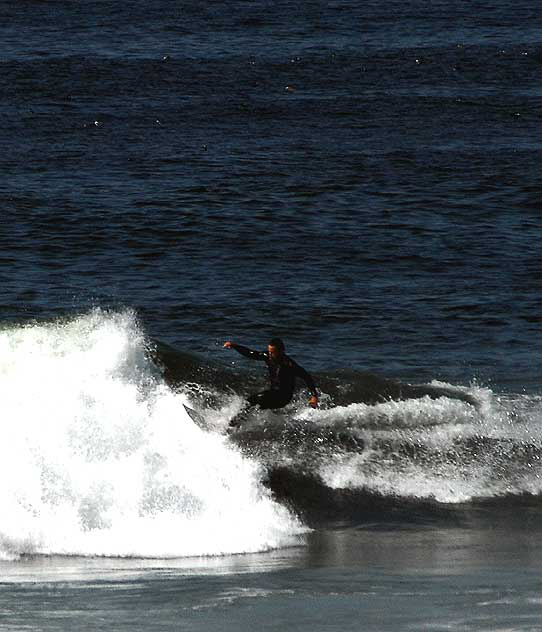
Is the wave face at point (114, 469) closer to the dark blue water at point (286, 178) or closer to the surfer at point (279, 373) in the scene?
the surfer at point (279, 373)

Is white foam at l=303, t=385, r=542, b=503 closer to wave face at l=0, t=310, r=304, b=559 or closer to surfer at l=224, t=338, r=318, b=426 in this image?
surfer at l=224, t=338, r=318, b=426

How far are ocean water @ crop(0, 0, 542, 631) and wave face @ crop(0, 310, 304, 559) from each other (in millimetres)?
39

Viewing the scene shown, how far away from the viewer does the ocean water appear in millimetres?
14055

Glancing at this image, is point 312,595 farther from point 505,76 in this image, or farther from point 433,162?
point 505,76

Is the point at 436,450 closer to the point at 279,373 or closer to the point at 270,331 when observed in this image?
the point at 279,373

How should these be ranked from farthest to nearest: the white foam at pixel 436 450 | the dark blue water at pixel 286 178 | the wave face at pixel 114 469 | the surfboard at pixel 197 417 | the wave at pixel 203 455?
the dark blue water at pixel 286 178
the surfboard at pixel 197 417
the white foam at pixel 436 450
the wave at pixel 203 455
the wave face at pixel 114 469

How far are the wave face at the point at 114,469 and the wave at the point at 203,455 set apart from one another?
0.02 metres

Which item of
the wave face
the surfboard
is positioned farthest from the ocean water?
the surfboard

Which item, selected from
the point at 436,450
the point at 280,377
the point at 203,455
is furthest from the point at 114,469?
the point at 436,450

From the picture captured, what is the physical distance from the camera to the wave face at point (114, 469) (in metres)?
15.7

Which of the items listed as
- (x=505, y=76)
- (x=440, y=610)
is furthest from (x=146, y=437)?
(x=505, y=76)

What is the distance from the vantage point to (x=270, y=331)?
86.1 ft

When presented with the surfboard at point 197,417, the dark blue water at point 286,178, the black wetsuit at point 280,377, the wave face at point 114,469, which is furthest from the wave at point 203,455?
the dark blue water at point 286,178

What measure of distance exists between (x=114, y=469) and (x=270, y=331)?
987 cm
